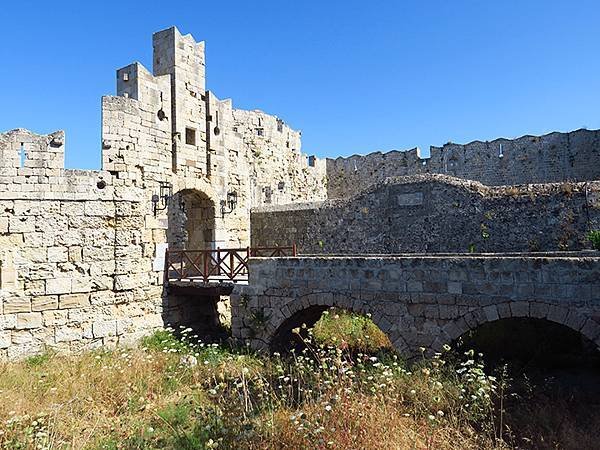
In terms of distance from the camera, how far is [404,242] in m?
13.9

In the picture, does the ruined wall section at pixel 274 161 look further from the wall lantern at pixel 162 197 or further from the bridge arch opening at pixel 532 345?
the bridge arch opening at pixel 532 345

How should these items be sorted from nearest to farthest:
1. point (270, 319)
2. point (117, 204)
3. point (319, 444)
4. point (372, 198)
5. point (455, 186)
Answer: point (319, 444)
point (270, 319)
point (117, 204)
point (455, 186)
point (372, 198)

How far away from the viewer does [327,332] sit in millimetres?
11367

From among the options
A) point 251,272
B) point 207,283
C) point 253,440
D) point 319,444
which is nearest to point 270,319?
point 251,272

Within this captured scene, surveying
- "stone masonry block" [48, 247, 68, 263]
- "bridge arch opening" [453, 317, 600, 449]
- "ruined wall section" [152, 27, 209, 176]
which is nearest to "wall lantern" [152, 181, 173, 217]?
"ruined wall section" [152, 27, 209, 176]

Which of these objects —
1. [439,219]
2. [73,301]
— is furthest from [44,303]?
[439,219]

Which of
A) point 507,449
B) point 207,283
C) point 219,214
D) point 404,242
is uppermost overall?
point 219,214

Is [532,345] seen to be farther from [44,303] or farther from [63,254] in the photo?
[44,303]

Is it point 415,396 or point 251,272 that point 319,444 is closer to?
point 415,396

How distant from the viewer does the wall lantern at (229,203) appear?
13.4m

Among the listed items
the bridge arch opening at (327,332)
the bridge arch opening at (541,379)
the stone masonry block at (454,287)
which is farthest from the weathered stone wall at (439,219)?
the stone masonry block at (454,287)

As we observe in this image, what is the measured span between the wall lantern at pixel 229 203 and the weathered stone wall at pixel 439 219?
3.05 meters

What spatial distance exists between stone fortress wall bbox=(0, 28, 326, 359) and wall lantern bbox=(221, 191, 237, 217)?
0.09 m

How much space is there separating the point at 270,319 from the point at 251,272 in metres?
1.21
